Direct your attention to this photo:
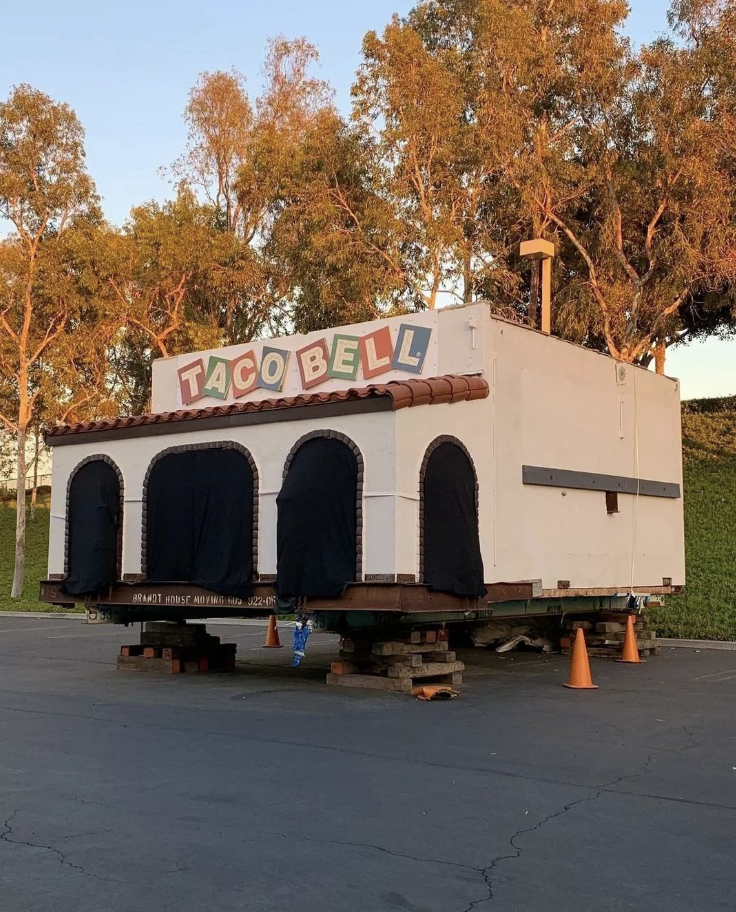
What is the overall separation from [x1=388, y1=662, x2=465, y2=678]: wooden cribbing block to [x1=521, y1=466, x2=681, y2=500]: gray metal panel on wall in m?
2.34

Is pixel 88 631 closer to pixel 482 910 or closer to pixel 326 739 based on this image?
pixel 326 739

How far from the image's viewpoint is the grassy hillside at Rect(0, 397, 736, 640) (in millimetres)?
18047

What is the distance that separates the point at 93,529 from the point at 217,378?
8.66 ft

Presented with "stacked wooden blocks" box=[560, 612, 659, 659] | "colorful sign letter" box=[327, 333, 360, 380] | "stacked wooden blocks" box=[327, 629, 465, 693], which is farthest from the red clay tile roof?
"stacked wooden blocks" box=[560, 612, 659, 659]

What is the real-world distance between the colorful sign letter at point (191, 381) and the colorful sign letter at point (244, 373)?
1.94 feet

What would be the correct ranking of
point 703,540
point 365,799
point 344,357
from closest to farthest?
point 365,799 < point 344,357 < point 703,540

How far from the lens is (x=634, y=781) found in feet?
22.8

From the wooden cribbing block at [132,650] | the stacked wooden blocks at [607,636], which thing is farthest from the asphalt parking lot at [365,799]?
the stacked wooden blocks at [607,636]

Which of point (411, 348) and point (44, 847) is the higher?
point (411, 348)

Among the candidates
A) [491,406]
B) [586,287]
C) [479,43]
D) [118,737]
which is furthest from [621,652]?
[479,43]

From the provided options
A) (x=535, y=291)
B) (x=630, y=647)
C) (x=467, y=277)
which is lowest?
(x=630, y=647)

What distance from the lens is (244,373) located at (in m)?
13.7

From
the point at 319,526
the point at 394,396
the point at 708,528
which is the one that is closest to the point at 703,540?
the point at 708,528

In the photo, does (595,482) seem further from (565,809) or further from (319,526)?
(565,809)
